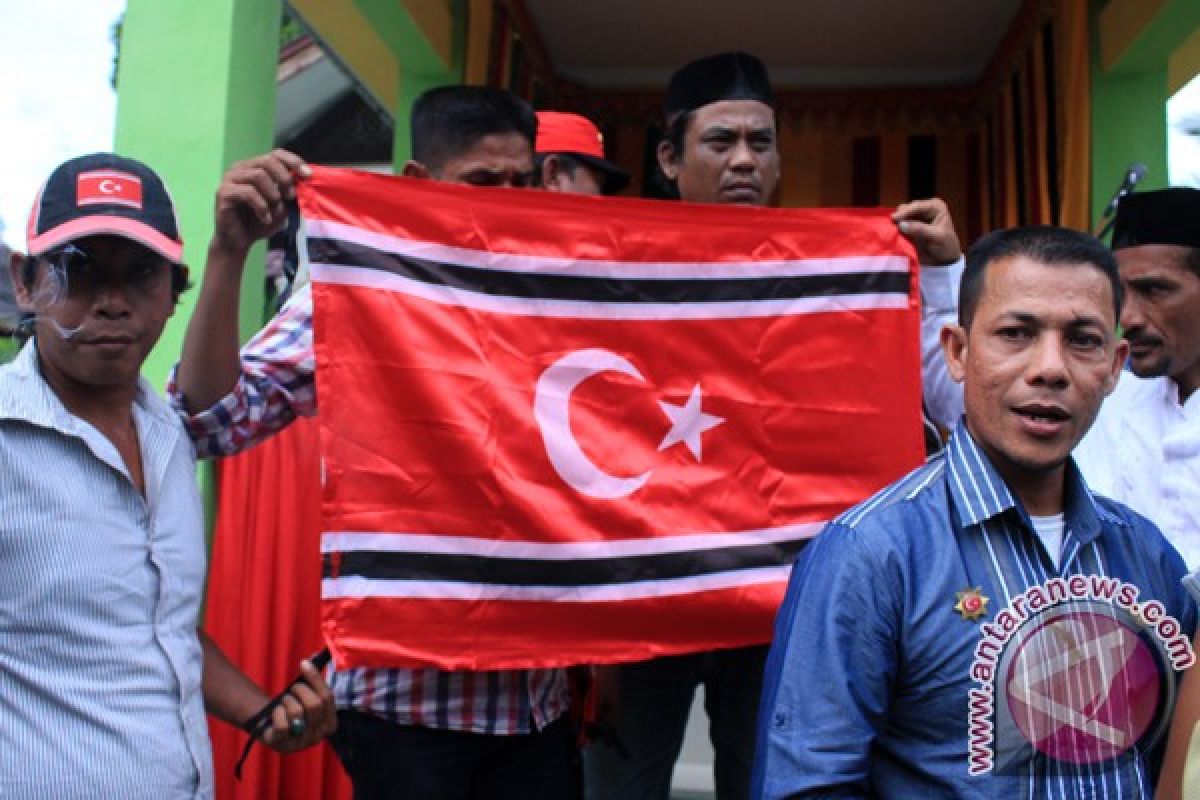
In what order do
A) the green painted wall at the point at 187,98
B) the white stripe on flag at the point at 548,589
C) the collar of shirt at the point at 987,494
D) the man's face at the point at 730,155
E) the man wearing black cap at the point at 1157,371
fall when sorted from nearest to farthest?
the collar of shirt at the point at 987,494 < the white stripe on flag at the point at 548,589 < the man wearing black cap at the point at 1157,371 < the man's face at the point at 730,155 < the green painted wall at the point at 187,98

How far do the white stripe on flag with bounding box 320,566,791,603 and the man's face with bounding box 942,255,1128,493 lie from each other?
898mm

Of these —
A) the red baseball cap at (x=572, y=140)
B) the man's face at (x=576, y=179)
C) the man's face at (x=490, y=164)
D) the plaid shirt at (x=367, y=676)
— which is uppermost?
the red baseball cap at (x=572, y=140)

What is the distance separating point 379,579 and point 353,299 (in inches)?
22.2

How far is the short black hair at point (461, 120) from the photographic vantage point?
2.72 m

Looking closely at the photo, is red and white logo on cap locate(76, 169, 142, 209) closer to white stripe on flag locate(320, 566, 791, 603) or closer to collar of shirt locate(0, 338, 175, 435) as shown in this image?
collar of shirt locate(0, 338, 175, 435)

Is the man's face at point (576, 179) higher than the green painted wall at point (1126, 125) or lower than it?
lower

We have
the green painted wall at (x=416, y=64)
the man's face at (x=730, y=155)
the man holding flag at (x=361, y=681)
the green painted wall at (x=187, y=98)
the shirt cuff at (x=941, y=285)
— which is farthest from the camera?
the green painted wall at (x=416, y=64)

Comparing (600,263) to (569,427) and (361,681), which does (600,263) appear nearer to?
(569,427)

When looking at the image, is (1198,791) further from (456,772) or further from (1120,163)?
(1120,163)

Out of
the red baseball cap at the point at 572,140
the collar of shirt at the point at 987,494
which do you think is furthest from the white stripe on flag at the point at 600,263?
the red baseball cap at the point at 572,140

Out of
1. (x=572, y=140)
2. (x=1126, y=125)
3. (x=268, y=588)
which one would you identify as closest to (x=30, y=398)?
(x=268, y=588)

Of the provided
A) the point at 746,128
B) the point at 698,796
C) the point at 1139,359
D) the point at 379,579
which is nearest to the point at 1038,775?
the point at 379,579

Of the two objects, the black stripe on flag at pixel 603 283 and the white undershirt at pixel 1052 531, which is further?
the black stripe on flag at pixel 603 283

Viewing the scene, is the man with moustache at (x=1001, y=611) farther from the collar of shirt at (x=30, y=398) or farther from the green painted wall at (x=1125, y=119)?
the green painted wall at (x=1125, y=119)
